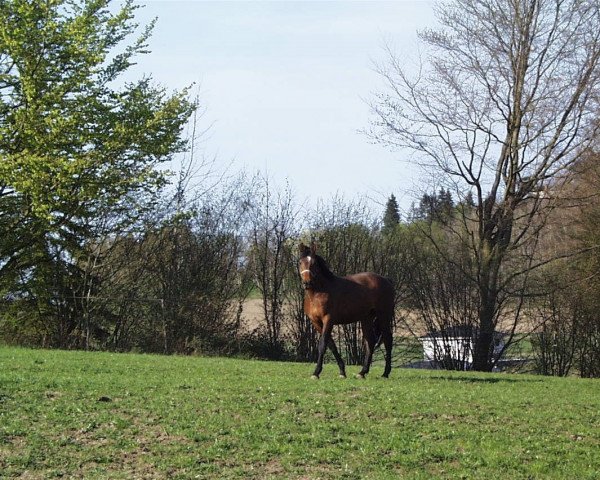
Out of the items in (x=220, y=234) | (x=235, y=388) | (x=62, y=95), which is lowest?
(x=235, y=388)

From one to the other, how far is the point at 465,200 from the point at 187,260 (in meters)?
11.3

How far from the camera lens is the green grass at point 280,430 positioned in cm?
1048

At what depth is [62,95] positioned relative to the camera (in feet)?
92.9

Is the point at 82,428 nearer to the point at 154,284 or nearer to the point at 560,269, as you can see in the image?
the point at 154,284

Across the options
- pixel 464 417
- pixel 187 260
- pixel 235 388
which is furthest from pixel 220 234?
pixel 464 417

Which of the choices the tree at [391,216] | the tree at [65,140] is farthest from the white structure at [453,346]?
the tree at [65,140]

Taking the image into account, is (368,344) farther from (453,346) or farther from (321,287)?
(453,346)

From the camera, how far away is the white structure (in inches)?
1380

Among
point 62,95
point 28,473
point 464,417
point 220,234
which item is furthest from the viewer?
point 220,234

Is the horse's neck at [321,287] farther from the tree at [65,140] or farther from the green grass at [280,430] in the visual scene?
the tree at [65,140]

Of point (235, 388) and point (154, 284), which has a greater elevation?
point (154, 284)

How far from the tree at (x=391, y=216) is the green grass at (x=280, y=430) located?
75.0 ft

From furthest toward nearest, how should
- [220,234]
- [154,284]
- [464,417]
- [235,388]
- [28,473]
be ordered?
[220,234] → [154,284] → [235,388] → [464,417] → [28,473]

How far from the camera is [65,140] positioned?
27938mm
